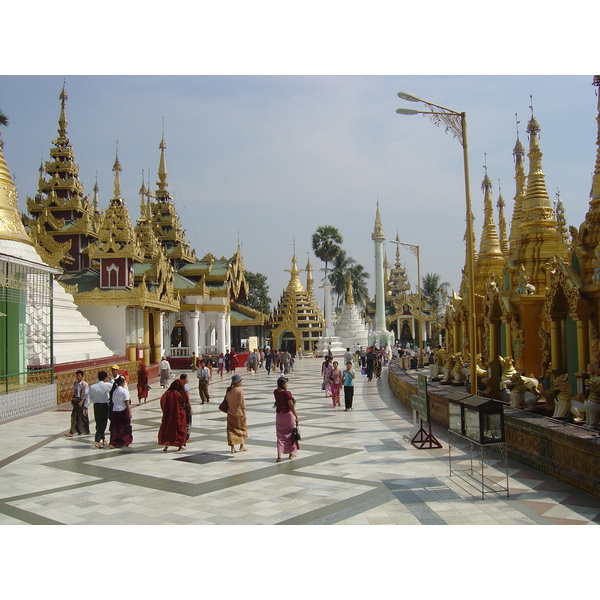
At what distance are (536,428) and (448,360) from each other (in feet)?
35.6

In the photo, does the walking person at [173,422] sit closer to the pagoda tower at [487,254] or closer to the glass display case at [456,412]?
the glass display case at [456,412]

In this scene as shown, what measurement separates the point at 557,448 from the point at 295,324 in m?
50.7

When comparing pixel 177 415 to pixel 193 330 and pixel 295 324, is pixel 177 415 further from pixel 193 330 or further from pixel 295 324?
pixel 295 324

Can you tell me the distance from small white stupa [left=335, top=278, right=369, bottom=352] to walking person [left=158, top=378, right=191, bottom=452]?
4909 cm

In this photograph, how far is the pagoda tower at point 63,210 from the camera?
31969 millimetres

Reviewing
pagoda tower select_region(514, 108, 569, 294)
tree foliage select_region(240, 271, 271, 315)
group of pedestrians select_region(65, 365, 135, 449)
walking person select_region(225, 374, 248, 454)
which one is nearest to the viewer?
walking person select_region(225, 374, 248, 454)

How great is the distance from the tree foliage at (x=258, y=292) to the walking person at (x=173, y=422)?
5969 centimetres

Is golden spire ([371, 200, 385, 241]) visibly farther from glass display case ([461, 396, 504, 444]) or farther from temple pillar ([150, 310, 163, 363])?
glass display case ([461, 396, 504, 444])

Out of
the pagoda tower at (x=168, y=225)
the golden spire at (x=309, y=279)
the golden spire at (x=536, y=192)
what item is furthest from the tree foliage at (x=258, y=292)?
the golden spire at (x=536, y=192)

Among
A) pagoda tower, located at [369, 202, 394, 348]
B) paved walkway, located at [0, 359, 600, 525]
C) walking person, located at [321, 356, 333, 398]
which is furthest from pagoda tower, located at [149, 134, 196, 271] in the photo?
paved walkway, located at [0, 359, 600, 525]

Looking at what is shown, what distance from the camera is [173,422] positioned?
1066 centimetres

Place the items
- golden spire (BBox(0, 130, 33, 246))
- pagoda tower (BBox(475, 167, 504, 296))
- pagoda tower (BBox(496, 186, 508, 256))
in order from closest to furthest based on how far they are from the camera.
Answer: golden spire (BBox(0, 130, 33, 246)) → pagoda tower (BBox(475, 167, 504, 296)) → pagoda tower (BBox(496, 186, 508, 256))

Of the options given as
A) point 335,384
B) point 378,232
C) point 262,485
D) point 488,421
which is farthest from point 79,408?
point 378,232

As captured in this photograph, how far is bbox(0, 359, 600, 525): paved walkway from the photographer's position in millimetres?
6672
